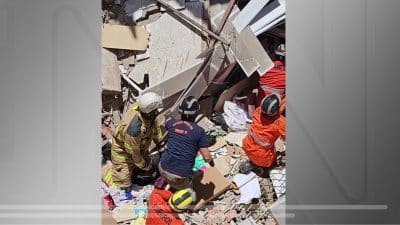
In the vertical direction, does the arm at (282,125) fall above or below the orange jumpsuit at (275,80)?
below

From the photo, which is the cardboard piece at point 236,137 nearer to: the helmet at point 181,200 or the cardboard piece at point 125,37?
the helmet at point 181,200

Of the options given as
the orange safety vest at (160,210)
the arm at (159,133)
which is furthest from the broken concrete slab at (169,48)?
the orange safety vest at (160,210)

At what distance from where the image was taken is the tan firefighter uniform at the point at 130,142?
9.02 feet

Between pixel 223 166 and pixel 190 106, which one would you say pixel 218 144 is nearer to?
pixel 223 166

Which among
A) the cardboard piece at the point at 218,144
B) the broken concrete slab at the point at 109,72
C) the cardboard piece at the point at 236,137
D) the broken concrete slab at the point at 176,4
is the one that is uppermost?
the broken concrete slab at the point at 176,4

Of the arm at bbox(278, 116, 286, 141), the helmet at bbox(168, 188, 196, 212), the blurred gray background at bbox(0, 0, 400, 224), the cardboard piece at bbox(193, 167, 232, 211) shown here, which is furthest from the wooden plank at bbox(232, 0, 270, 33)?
the helmet at bbox(168, 188, 196, 212)

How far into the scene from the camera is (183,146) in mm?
2754

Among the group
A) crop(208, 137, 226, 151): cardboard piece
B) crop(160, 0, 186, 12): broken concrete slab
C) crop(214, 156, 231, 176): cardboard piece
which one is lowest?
crop(214, 156, 231, 176): cardboard piece

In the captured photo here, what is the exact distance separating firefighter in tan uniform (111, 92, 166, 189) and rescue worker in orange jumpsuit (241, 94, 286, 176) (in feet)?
1.50

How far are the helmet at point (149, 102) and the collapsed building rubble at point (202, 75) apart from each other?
0.03 meters

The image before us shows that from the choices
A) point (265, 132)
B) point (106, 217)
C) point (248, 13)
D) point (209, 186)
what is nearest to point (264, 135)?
point (265, 132)

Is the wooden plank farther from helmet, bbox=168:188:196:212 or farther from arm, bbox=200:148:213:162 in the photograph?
helmet, bbox=168:188:196:212

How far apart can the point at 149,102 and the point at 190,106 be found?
0.69 feet

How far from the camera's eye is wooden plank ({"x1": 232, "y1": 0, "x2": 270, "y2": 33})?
2.67m
